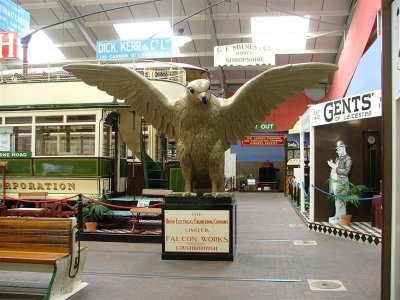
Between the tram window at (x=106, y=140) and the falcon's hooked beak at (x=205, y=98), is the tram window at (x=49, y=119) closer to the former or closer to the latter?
the tram window at (x=106, y=140)

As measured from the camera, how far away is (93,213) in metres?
8.41

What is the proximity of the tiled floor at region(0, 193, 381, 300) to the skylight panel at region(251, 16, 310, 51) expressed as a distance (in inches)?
441

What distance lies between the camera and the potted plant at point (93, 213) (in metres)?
8.23

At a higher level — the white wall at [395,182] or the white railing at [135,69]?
the white railing at [135,69]

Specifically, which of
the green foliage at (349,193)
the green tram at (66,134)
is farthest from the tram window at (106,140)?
the green foliage at (349,193)

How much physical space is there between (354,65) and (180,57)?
950 cm

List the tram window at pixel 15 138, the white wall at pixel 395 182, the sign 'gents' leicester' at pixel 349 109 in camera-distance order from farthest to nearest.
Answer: the tram window at pixel 15 138, the sign 'gents' leicester' at pixel 349 109, the white wall at pixel 395 182

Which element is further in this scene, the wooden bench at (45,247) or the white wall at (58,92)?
the white wall at (58,92)

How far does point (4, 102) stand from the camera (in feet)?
34.0

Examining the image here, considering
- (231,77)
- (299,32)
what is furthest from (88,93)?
(231,77)

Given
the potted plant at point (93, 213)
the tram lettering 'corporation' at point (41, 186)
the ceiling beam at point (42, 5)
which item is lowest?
the potted plant at point (93, 213)

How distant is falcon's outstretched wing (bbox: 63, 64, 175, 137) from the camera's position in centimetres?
601

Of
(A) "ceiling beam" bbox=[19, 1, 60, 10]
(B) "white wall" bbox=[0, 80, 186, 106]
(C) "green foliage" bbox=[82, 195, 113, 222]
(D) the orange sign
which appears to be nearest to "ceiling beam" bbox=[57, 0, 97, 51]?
(A) "ceiling beam" bbox=[19, 1, 60, 10]

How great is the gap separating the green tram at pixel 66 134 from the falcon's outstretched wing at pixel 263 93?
3.86 meters
